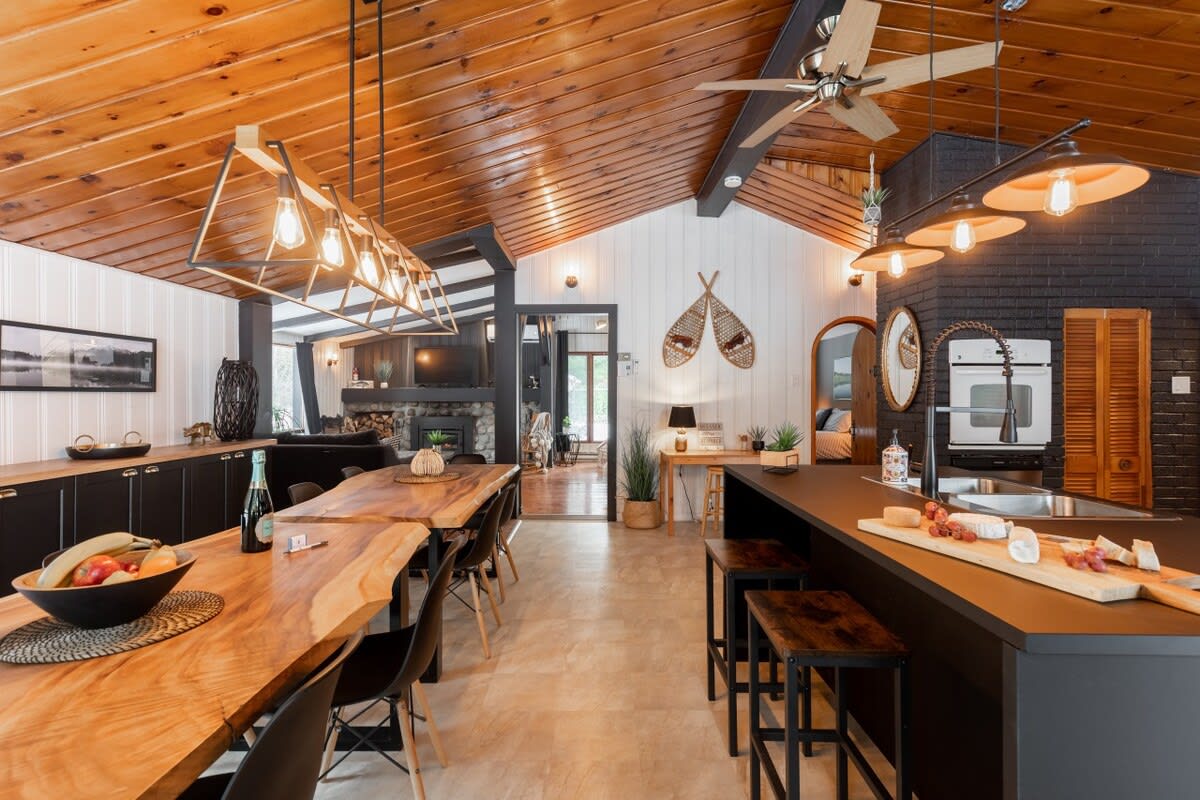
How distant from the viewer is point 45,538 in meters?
3.09

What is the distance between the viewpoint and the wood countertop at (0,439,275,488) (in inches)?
119

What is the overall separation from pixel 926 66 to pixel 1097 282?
3.16m

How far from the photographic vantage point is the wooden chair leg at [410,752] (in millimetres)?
1705

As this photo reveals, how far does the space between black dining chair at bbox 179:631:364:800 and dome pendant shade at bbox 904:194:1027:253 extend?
2090 mm

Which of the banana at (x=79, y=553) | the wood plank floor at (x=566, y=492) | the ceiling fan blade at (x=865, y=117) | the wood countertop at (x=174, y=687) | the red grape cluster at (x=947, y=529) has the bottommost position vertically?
the wood plank floor at (x=566, y=492)

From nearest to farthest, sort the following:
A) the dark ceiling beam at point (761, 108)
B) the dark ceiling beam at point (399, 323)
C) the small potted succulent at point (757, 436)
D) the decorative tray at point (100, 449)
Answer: the dark ceiling beam at point (761, 108) < the decorative tray at point (100, 449) < the small potted succulent at point (757, 436) < the dark ceiling beam at point (399, 323)

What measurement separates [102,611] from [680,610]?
112 inches

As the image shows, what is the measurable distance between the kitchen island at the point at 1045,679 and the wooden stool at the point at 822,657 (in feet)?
0.68

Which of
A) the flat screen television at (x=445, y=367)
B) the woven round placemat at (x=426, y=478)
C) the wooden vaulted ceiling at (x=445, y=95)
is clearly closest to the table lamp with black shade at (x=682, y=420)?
the wooden vaulted ceiling at (x=445, y=95)

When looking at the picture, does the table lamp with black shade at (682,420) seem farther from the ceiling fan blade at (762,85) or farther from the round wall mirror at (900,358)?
the ceiling fan blade at (762,85)

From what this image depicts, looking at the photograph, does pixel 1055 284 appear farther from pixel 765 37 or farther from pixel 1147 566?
pixel 1147 566

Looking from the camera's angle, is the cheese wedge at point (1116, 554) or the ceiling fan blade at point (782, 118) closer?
the cheese wedge at point (1116, 554)

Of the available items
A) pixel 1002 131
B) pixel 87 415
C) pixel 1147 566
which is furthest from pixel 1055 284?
pixel 87 415

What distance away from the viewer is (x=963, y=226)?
207 centimetres
